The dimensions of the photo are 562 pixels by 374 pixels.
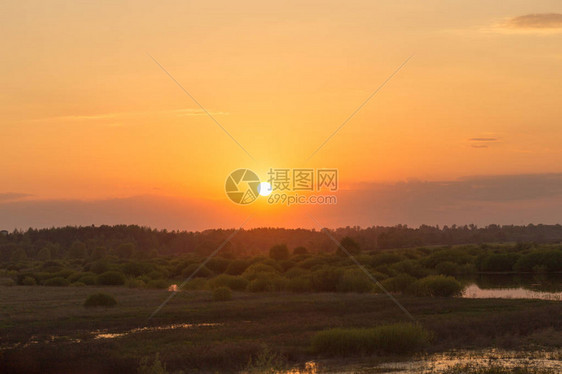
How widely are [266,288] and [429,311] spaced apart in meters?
22.3

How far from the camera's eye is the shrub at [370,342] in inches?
942

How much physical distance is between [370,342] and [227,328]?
7.87 meters

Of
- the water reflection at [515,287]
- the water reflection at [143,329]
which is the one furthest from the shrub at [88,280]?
the water reflection at [143,329]

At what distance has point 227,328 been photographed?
29391 mm

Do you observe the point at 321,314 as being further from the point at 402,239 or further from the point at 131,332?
the point at 402,239

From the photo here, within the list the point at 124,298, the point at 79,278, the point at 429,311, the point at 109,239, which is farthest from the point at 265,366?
the point at 109,239

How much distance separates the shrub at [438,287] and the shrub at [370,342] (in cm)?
1999

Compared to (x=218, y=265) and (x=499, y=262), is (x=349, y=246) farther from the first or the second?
(x=499, y=262)

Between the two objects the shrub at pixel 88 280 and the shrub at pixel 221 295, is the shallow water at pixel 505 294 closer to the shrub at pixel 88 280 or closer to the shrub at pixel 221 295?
the shrub at pixel 221 295

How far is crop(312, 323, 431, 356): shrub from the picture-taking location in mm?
23922

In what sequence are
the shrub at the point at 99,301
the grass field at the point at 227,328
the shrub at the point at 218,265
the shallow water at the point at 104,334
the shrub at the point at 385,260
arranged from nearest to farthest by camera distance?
the grass field at the point at 227,328
the shallow water at the point at 104,334
the shrub at the point at 99,301
the shrub at the point at 385,260
the shrub at the point at 218,265

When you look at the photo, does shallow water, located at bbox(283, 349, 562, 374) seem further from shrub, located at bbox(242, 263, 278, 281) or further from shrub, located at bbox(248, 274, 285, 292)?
shrub, located at bbox(242, 263, 278, 281)

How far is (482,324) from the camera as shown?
1117 inches

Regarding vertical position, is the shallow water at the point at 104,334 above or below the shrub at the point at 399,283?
below
